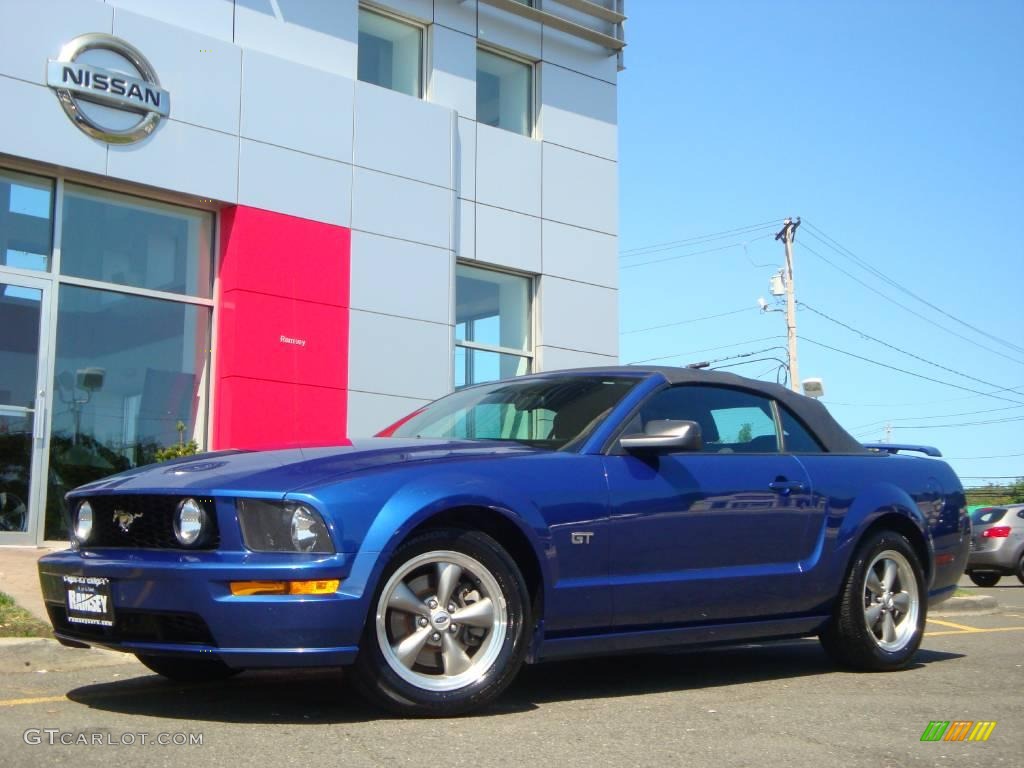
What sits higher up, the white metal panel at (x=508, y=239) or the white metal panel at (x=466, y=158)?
the white metal panel at (x=466, y=158)

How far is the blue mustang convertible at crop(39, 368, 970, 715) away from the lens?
4.35 meters

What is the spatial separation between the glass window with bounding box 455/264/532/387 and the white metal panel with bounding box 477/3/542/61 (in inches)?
118

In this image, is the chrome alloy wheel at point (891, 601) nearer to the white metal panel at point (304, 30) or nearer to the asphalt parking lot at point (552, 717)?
the asphalt parking lot at point (552, 717)

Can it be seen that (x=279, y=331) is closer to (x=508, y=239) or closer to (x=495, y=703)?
(x=508, y=239)

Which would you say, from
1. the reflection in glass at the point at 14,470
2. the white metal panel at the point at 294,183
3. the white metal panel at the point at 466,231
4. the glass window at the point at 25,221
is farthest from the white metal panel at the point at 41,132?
the white metal panel at the point at 466,231

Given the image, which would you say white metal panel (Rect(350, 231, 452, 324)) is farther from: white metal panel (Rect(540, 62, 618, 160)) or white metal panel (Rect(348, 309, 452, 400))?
white metal panel (Rect(540, 62, 618, 160))

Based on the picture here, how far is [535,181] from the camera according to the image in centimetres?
1622

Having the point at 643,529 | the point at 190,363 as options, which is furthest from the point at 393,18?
the point at 643,529

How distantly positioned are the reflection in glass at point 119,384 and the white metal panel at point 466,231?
3477 millimetres

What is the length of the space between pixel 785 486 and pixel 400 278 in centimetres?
912

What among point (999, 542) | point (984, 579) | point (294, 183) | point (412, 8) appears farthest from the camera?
point (984, 579)

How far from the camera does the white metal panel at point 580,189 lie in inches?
647

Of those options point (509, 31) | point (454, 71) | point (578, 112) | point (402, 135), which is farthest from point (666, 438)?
point (578, 112)

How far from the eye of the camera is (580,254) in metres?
16.7
